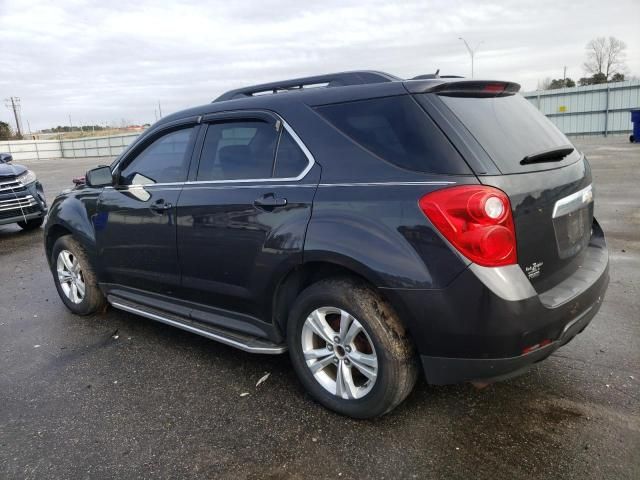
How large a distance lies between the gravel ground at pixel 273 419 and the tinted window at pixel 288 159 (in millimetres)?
1324

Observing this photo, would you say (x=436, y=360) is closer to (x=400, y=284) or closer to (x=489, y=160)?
(x=400, y=284)

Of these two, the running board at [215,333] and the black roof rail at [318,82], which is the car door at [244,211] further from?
the black roof rail at [318,82]

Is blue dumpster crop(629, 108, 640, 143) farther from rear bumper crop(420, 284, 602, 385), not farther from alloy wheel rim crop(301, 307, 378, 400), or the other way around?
alloy wheel rim crop(301, 307, 378, 400)

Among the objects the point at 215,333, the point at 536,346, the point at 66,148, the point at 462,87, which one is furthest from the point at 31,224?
the point at 66,148

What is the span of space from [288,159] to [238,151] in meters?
0.47

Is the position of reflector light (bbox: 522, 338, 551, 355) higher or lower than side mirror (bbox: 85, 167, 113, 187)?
lower

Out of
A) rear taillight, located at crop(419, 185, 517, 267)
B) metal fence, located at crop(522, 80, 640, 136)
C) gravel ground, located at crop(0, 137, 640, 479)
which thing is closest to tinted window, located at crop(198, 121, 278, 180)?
rear taillight, located at crop(419, 185, 517, 267)

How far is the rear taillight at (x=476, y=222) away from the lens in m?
2.36

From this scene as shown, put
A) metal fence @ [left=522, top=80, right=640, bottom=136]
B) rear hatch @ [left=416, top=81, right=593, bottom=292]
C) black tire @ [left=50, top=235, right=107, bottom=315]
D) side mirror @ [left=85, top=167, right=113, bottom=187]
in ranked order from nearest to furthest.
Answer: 1. rear hatch @ [left=416, top=81, right=593, bottom=292]
2. side mirror @ [left=85, top=167, right=113, bottom=187]
3. black tire @ [left=50, top=235, right=107, bottom=315]
4. metal fence @ [left=522, top=80, right=640, bottom=136]

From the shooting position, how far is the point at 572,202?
2832 mm

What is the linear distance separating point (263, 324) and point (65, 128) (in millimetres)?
108146

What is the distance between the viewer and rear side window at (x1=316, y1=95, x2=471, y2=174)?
250 centimetres

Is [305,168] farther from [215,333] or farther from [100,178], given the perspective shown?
[100,178]

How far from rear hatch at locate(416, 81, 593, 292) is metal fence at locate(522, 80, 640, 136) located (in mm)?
27213
